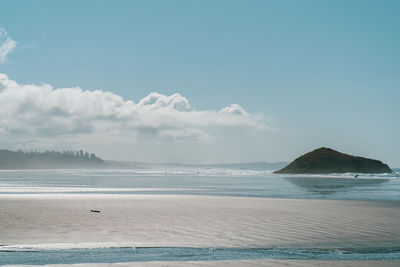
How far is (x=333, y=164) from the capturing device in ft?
319

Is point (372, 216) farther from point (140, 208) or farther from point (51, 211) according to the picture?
point (51, 211)

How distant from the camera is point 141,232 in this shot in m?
14.5

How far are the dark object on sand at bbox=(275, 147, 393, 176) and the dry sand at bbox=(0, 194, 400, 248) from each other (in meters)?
76.0

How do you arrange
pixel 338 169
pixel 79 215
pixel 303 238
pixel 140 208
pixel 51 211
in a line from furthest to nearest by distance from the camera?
pixel 338 169, pixel 140 208, pixel 51 211, pixel 79 215, pixel 303 238

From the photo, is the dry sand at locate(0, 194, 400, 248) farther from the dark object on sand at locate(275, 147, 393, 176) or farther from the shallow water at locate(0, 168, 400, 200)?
the dark object on sand at locate(275, 147, 393, 176)

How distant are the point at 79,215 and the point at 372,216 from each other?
1312 cm

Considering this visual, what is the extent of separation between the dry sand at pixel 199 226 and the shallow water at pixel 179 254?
2.58 feet

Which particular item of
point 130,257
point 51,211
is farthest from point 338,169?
point 130,257

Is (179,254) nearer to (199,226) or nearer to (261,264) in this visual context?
(261,264)

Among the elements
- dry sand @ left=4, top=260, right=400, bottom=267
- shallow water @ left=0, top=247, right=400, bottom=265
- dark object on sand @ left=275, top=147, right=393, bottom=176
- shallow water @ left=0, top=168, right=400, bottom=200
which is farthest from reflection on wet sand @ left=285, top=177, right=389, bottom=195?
dark object on sand @ left=275, top=147, right=393, bottom=176

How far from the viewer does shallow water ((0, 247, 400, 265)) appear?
10055mm

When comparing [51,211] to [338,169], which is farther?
[338,169]

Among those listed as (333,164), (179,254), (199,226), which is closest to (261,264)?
(179,254)

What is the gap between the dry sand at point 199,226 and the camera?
1282 centimetres
